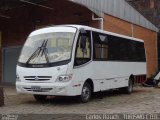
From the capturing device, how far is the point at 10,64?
2872cm

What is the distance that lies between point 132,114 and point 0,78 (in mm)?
19400

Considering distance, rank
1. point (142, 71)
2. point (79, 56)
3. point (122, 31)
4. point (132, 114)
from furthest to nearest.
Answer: point (122, 31) < point (142, 71) < point (79, 56) < point (132, 114)

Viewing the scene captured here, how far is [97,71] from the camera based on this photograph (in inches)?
615

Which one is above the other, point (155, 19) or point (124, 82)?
point (155, 19)

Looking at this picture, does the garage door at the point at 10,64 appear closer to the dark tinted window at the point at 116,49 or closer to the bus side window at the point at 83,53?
the dark tinted window at the point at 116,49

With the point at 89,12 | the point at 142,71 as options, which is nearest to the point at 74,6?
the point at 89,12

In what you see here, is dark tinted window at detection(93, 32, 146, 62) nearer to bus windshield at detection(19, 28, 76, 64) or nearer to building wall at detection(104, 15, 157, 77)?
bus windshield at detection(19, 28, 76, 64)

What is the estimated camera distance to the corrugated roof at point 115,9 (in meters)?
22.3

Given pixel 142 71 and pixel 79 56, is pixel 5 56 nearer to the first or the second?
pixel 142 71

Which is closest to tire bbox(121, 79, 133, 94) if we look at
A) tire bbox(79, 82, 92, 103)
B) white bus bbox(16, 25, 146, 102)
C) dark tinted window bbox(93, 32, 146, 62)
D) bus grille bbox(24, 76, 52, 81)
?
dark tinted window bbox(93, 32, 146, 62)

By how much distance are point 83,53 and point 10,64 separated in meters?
15.0

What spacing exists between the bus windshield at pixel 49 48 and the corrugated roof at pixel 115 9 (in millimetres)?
6980

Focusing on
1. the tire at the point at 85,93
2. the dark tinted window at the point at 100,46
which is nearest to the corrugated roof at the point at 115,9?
the dark tinted window at the point at 100,46

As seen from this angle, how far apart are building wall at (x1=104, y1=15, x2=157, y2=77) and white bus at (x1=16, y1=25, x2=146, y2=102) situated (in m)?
7.17
